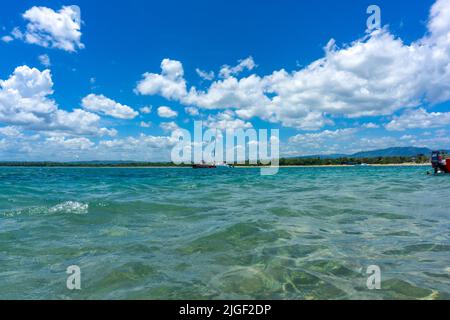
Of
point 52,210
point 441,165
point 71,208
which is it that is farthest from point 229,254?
point 441,165

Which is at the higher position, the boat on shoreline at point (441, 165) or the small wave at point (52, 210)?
the boat on shoreline at point (441, 165)

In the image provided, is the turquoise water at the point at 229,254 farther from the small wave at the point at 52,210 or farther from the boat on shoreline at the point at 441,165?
the boat on shoreline at the point at 441,165

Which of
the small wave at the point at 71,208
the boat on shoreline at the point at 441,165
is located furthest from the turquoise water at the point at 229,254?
the boat on shoreline at the point at 441,165

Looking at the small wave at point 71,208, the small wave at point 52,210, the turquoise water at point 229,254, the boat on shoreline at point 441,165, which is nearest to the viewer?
the turquoise water at point 229,254

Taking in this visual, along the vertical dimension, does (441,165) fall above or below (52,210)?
above

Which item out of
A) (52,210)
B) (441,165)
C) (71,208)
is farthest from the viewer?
(441,165)

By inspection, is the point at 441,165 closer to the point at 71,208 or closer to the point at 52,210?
the point at 71,208

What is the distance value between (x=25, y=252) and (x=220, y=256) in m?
5.65

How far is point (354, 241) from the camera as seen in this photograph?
9.29 metres

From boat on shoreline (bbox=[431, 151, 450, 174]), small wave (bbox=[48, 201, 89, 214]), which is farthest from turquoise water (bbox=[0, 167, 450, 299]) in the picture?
boat on shoreline (bbox=[431, 151, 450, 174])

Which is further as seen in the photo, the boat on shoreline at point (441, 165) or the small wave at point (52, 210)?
the boat on shoreline at point (441, 165)

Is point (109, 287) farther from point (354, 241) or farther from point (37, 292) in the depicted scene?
point (354, 241)

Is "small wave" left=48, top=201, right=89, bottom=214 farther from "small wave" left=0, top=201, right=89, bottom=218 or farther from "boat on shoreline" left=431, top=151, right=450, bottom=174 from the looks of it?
"boat on shoreline" left=431, top=151, right=450, bottom=174
